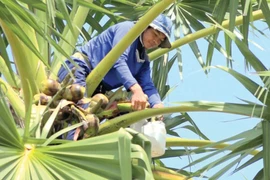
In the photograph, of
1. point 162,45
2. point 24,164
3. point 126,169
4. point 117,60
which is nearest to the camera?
point 126,169

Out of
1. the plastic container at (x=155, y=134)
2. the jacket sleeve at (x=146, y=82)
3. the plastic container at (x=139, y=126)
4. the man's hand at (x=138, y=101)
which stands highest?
the jacket sleeve at (x=146, y=82)

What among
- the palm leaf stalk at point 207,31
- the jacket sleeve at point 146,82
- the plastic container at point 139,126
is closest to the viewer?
the plastic container at point 139,126

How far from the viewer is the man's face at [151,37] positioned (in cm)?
391

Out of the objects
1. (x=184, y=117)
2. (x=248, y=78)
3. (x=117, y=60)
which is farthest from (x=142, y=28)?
(x=184, y=117)

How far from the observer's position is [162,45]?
159 inches

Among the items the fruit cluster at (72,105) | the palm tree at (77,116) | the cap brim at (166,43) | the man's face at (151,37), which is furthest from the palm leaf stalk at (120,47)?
the cap brim at (166,43)

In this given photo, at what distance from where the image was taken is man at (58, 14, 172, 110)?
3.68m

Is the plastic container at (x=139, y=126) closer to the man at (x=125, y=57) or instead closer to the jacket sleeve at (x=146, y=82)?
the man at (x=125, y=57)

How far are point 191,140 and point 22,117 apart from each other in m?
0.88

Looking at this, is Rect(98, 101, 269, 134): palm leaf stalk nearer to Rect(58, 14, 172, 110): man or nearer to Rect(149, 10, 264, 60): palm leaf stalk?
Rect(58, 14, 172, 110): man

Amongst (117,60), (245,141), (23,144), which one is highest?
(117,60)

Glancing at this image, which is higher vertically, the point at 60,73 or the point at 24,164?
the point at 60,73

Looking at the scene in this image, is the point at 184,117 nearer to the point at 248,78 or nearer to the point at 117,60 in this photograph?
the point at 117,60

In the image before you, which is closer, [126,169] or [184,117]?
[126,169]
